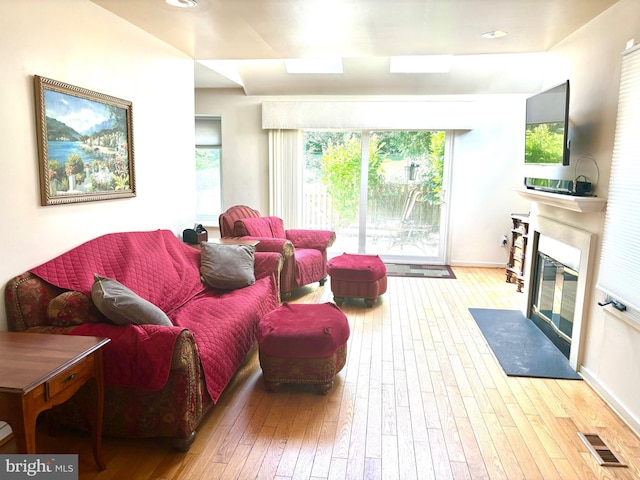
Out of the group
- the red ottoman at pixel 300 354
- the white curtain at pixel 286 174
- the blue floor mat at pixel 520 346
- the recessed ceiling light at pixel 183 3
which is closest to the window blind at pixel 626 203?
the blue floor mat at pixel 520 346

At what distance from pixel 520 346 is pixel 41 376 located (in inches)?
127

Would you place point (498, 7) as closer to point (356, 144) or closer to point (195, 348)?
point (195, 348)

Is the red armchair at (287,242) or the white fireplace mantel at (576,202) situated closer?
the white fireplace mantel at (576,202)

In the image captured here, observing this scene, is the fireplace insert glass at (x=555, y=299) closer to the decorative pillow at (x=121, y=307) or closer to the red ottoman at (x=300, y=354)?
the red ottoman at (x=300, y=354)

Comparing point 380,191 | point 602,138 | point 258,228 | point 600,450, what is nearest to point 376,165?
point 380,191

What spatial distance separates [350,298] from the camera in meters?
4.71

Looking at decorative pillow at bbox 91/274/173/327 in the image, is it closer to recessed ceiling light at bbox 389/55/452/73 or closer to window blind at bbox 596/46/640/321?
window blind at bbox 596/46/640/321

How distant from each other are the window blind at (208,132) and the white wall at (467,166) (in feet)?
0.50

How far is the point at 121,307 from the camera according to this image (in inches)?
84.5

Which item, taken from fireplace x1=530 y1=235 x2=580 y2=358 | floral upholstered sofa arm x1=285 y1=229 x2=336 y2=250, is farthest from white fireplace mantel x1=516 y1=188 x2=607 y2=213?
floral upholstered sofa arm x1=285 y1=229 x2=336 y2=250

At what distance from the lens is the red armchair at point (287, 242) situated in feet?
14.2

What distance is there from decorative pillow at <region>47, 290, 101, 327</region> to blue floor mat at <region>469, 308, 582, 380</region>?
263 centimetres

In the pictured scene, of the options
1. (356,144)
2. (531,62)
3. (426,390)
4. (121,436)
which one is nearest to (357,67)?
(356,144)

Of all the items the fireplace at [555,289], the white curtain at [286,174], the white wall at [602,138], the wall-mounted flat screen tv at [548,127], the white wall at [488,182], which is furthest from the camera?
the white curtain at [286,174]
